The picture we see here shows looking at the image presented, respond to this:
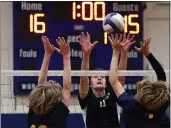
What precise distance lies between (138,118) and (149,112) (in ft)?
0.21

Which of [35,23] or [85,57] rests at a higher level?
[35,23]

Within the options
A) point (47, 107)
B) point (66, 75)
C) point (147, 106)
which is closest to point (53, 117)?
point (47, 107)

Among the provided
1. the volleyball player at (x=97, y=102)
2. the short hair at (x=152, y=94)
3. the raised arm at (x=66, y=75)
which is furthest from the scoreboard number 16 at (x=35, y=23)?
the short hair at (x=152, y=94)

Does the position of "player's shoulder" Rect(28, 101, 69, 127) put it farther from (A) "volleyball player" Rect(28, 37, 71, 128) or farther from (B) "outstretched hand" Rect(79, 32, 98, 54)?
(B) "outstretched hand" Rect(79, 32, 98, 54)

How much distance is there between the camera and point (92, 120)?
324cm

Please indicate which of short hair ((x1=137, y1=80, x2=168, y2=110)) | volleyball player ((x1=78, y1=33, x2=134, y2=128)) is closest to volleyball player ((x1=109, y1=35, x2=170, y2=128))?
short hair ((x1=137, y1=80, x2=168, y2=110))

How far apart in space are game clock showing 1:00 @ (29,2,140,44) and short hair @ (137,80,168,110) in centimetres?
298

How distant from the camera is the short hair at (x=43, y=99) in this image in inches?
106

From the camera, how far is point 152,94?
271 cm

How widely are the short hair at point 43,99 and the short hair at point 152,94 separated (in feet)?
1.34

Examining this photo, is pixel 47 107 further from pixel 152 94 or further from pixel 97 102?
pixel 97 102

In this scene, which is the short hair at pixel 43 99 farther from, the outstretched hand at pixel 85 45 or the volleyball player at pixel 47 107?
the outstretched hand at pixel 85 45

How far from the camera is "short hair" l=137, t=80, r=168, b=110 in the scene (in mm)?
2703

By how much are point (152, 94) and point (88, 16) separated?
3.14m
